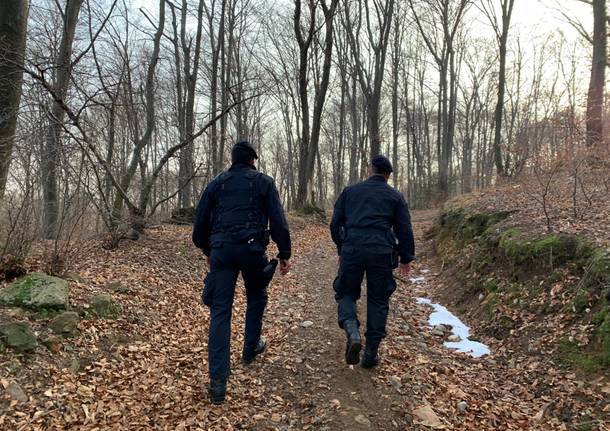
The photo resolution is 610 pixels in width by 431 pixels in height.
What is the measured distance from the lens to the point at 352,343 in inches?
161

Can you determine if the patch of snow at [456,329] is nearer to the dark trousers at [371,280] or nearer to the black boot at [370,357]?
the black boot at [370,357]

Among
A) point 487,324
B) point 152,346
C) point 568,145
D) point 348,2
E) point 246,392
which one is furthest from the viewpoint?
point 348,2

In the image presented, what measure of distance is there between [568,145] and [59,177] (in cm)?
901

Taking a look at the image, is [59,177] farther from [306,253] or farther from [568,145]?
[568,145]

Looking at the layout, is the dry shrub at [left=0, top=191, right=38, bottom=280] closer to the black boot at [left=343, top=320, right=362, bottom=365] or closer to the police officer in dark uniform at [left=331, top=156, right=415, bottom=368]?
the police officer in dark uniform at [left=331, top=156, right=415, bottom=368]

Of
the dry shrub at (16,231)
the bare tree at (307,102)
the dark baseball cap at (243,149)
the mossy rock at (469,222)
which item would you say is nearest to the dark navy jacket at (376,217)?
the dark baseball cap at (243,149)

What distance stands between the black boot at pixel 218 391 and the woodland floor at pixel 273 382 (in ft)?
0.22

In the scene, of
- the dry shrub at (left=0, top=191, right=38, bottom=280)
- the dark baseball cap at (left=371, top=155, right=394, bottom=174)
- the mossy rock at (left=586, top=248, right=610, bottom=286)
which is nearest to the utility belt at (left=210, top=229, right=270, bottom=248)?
the dark baseball cap at (left=371, top=155, right=394, bottom=174)

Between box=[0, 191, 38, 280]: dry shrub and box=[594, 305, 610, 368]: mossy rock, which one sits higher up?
box=[0, 191, 38, 280]: dry shrub

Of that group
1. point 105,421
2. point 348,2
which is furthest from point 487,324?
point 348,2

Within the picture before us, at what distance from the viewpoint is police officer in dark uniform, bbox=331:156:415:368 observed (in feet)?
14.0

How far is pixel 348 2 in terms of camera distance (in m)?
20.7

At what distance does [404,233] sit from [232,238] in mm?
1830

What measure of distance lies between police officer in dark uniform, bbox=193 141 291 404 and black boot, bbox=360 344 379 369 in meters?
1.26
